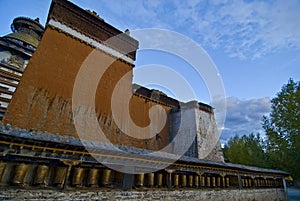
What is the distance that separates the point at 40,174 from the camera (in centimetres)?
518

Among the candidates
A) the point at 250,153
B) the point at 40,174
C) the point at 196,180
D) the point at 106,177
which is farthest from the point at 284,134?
→ the point at 40,174

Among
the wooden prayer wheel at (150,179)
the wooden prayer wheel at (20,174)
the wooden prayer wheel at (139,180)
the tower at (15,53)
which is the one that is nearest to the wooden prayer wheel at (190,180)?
the wooden prayer wheel at (150,179)

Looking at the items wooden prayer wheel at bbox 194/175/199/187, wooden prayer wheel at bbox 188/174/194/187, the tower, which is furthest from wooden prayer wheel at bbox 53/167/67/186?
the tower

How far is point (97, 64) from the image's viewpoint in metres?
12.6

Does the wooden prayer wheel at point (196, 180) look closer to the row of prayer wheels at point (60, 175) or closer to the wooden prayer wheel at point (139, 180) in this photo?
the wooden prayer wheel at point (139, 180)

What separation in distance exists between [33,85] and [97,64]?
433 cm

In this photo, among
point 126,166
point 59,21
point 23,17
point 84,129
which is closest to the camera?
point 126,166

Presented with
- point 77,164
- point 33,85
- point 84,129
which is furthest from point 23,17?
point 77,164

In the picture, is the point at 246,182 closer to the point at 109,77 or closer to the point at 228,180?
the point at 228,180

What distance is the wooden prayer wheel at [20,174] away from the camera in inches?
189

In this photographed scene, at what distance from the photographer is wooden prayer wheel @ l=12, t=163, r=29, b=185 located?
4.81 m

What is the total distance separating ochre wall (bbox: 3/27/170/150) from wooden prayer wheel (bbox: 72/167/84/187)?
4457 millimetres

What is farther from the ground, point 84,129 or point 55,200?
point 84,129

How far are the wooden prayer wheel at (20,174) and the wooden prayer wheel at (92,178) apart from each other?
1824 mm
